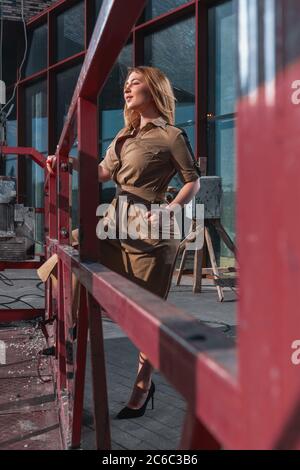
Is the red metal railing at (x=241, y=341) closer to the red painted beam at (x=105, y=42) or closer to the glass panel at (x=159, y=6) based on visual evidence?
the red painted beam at (x=105, y=42)

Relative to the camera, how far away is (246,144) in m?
0.48

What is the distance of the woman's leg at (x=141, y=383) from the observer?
7.42 ft

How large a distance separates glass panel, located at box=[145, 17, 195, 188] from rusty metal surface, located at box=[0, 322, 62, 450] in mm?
4228

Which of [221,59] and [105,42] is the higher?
[221,59]

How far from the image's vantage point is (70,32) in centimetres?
959

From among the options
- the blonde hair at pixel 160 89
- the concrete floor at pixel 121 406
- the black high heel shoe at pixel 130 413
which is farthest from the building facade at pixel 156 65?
the black high heel shoe at pixel 130 413

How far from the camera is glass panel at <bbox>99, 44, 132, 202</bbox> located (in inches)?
347

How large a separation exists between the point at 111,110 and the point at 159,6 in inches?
71.8

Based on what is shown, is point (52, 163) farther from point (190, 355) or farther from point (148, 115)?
point (190, 355)

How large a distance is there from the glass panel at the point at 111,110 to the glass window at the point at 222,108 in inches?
79.1

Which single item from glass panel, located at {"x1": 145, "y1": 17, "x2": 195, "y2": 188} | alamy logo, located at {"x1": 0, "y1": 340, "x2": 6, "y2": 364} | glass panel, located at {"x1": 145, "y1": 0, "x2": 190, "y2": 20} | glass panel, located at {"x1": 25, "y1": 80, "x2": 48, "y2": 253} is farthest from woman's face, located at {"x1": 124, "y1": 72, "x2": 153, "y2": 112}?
glass panel, located at {"x1": 25, "y1": 80, "x2": 48, "y2": 253}

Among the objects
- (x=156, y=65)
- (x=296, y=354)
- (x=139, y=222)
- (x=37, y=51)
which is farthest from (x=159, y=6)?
(x=296, y=354)

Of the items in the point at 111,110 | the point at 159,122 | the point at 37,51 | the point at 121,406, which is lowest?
the point at 121,406

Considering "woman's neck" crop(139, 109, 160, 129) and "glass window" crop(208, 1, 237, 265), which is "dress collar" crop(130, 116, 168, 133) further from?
"glass window" crop(208, 1, 237, 265)
